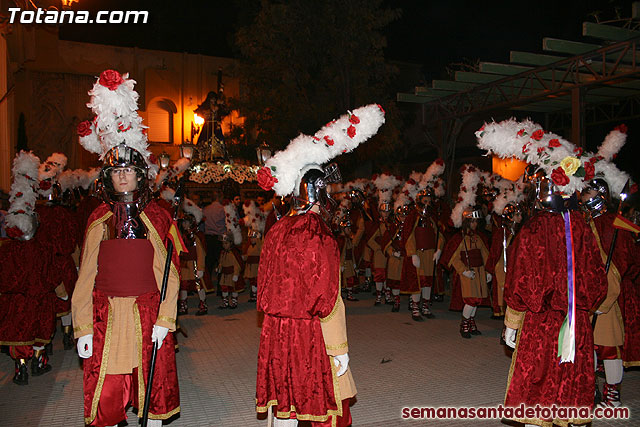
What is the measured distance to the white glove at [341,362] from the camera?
3414 mm

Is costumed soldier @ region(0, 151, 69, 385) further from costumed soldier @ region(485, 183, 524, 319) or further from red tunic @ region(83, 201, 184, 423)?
costumed soldier @ region(485, 183, 524, 319)

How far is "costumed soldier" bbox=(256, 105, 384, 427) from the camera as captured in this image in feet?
11.2

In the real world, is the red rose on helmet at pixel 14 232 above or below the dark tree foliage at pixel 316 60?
below

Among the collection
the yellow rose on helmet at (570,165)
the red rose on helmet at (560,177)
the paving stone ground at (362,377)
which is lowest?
the paving stone ground at (362,377)

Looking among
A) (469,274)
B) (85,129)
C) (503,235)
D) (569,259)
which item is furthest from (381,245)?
(85,129)

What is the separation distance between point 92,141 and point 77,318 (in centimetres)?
141

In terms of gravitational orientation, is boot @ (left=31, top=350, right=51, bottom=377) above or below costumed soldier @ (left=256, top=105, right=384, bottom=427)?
below

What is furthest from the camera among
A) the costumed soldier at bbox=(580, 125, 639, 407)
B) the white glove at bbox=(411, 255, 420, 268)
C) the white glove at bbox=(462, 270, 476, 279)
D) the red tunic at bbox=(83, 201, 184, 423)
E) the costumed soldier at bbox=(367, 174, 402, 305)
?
the costumed soldier at bbox=(367, 174, 402, 305)

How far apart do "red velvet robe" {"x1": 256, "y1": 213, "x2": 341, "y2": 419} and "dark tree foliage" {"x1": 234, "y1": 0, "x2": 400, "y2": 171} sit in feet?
40.0

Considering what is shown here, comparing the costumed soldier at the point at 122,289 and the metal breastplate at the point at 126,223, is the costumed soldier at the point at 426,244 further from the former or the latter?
the metal breastplate at the point at 126,223

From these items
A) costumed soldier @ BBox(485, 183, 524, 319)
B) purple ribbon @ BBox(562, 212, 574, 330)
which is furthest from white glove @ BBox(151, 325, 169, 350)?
costumed soldier @ BBox(485, 183, 524, 319)

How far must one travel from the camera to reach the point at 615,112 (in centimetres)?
1709

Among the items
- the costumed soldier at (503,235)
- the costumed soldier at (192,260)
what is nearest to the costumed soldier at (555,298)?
the costumed soldier at (503,235)

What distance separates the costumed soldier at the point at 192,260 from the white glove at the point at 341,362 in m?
6.20
